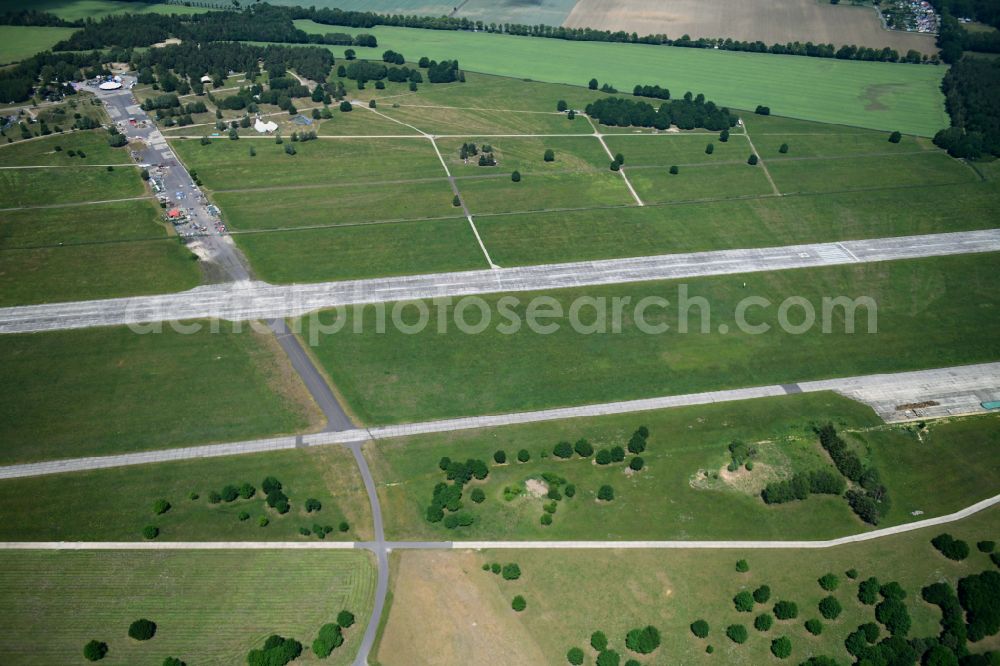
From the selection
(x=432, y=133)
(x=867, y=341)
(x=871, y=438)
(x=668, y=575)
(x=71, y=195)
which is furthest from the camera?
(x=432, y=133)

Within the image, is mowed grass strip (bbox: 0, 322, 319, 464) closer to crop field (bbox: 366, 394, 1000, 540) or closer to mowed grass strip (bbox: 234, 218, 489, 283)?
mowed grass strip (bbox: 234, 218, 489, 283)

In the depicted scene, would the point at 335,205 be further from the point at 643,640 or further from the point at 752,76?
the point at 752,76

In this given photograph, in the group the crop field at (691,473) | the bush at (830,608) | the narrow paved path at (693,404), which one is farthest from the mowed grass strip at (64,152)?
the bush at (830,608)

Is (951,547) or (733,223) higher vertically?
(733,223)

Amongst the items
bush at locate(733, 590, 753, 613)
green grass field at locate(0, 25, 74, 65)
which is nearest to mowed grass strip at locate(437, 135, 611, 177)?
bush at locate(733, 590, 753, 613)

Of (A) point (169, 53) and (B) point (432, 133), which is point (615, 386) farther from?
(A) point (169, 53)

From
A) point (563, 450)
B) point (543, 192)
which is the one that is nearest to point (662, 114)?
point (543, 192)

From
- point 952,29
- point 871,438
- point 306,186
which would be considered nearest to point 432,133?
point 306,186
